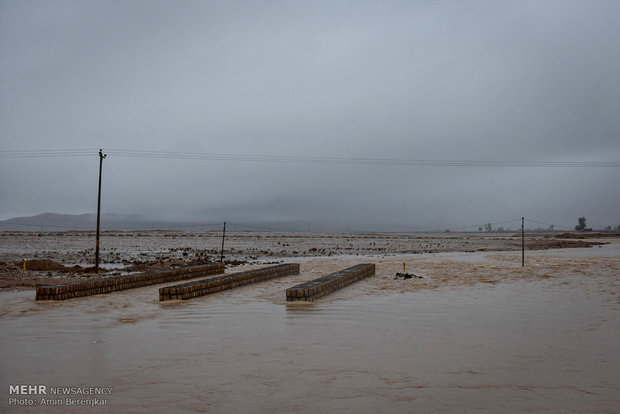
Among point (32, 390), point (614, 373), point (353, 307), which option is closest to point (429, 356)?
point (614, 373)

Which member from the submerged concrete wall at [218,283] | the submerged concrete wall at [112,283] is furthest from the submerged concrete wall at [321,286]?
the submerged concrete wall at [112,283]

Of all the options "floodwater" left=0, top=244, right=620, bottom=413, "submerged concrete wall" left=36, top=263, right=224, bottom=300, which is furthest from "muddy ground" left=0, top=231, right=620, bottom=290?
"floodwater" left=0, top=244, right=620, bottom=413

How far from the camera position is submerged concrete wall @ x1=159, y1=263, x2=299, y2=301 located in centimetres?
1261

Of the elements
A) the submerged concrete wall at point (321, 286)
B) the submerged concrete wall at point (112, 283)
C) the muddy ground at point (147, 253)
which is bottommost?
the muddy ground at point (147, 253)

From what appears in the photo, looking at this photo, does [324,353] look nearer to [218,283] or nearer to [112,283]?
[218,283]

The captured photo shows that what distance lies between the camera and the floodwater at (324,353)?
17.0 feet

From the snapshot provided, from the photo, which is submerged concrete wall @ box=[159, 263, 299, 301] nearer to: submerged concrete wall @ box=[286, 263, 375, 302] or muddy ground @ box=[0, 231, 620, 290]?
submerged concrete wall @ box=[286, 263, 375, 302]

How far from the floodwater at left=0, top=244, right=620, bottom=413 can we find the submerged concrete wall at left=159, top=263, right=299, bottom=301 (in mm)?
465

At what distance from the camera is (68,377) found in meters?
5.92

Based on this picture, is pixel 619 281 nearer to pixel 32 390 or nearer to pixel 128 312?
pixel 128 312

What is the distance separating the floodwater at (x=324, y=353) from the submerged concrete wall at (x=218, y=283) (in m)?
0.47

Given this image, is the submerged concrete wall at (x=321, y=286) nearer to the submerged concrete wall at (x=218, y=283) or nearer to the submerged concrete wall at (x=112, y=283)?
the submerged concrete wall at (x=218, y=283)

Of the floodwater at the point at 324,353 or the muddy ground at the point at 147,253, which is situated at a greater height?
the floodwater at the point at 324,353

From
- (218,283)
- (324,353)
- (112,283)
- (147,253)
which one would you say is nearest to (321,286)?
(218,283)
